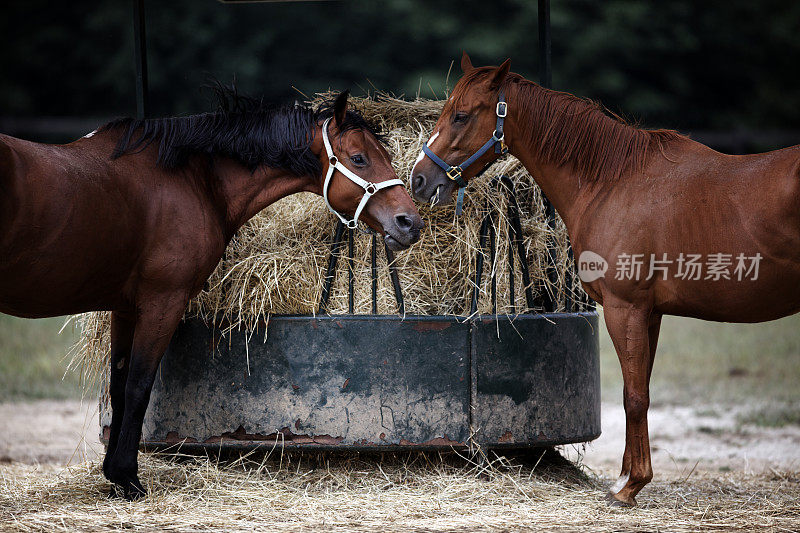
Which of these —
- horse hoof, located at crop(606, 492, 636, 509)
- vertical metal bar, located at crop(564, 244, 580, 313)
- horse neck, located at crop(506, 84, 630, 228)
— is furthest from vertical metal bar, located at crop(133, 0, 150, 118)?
horse hoof, located at crop(606, 492, 636, 509)

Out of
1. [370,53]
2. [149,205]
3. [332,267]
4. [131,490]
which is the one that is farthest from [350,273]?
[370,53]

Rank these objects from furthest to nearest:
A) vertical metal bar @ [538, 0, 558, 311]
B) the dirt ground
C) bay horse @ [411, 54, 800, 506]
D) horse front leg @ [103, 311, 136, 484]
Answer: the dirt ground → vertical metal bar @ [538, 0, 558, 311] → horse front leg @ [103, 311, 136, 484] → bay horse @ [411, 54, 800, 506]

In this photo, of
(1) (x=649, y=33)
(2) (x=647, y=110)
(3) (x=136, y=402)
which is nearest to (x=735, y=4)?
(1) (x=649, y=33)

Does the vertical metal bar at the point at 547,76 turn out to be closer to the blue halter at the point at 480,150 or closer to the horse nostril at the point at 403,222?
the blue halter at the point at 480,150

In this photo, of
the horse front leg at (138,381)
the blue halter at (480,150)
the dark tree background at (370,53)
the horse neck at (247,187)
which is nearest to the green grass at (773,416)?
the blue halter at (480,150)

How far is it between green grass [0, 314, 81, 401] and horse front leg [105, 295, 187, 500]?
3.11 m

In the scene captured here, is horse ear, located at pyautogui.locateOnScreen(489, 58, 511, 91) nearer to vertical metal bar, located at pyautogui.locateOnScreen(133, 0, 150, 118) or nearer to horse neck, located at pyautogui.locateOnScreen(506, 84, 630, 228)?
horse neck, located at pyautogui.locateOnScreen(506, 84, 630, 228)

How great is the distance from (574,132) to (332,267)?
144 centimetres

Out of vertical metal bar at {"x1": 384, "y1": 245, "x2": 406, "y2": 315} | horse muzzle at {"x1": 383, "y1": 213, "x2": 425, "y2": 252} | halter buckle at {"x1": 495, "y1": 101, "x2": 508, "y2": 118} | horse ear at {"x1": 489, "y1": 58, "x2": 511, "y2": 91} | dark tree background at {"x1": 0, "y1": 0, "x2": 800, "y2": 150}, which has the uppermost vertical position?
dark tree background at {"x1": 0, "y1": 0, "x2": 800, "y2": 150}

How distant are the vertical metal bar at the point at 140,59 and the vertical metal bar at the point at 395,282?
66.7 inches

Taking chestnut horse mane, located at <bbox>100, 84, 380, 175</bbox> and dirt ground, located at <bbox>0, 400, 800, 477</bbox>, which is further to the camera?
dirt ground, located at <bbox>0, 400, 800, 477</bbox>

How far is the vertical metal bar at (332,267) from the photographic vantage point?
4.44 metres

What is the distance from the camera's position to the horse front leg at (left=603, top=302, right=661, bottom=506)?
3.92 m

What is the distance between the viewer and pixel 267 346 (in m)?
4.37
